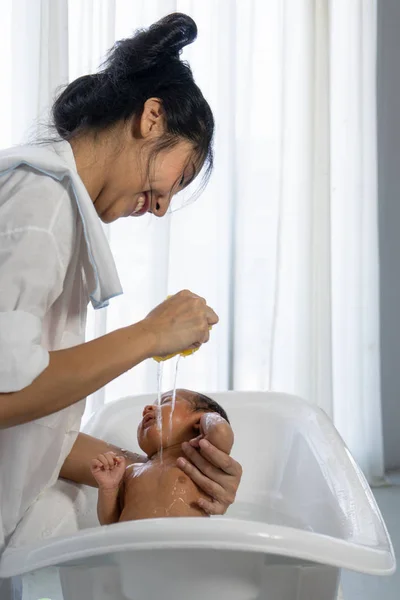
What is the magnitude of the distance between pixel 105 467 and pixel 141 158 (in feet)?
1.82

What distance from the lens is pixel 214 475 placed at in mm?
1420

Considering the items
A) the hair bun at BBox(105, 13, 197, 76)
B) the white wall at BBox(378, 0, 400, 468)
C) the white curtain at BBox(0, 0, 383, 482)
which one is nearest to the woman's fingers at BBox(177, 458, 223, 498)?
the hair bun at BBox(105, 13, 197, 76)

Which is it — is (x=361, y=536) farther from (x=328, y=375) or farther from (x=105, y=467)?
(x=328, y=375)

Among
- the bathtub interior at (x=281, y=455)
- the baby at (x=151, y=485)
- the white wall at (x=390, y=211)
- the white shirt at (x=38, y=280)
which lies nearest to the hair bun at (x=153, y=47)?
the white shirt at (x=38, y=280)

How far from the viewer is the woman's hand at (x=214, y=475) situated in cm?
140

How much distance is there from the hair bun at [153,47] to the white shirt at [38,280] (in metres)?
0.18

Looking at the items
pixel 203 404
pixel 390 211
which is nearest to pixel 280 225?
pixel 390 211

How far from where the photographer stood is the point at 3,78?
2516 millimetres

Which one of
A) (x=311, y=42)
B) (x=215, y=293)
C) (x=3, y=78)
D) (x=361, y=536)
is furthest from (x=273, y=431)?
(x=311, y=42)

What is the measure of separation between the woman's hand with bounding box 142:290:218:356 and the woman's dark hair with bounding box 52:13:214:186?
0.82 ft

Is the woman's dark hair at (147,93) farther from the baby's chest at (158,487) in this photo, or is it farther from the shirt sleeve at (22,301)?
the baby's chest at (158,487)

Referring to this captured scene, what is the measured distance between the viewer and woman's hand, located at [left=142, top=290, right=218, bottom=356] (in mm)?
1146

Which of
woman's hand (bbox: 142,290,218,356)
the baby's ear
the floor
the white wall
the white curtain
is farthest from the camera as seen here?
the white wall

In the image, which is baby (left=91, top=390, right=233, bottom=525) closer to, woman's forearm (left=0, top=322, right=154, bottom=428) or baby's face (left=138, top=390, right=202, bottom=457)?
baby's face (left=138, top=390, right=202, bottom=457)
